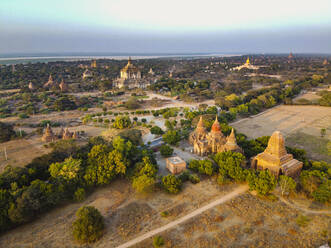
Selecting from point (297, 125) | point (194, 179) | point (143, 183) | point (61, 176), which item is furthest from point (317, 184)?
point (297, 125)

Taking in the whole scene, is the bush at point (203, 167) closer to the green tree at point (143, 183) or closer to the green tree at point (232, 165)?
the green tree at point (232, 165)

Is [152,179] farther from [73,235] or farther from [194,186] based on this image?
[73,235]

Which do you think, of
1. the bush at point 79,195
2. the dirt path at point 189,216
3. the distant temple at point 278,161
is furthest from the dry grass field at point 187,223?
the distant temple at point 278,161

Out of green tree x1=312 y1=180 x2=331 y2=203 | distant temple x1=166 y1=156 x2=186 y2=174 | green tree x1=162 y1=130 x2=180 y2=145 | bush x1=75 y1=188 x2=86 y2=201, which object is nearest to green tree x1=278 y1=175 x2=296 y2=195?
green tree x1=312 y1=180 x2=331 y2=203

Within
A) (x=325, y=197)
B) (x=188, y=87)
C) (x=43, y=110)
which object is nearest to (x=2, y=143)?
(x=43, y=110)

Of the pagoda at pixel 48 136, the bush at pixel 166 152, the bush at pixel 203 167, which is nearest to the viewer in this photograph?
the bush at pixel 203 167

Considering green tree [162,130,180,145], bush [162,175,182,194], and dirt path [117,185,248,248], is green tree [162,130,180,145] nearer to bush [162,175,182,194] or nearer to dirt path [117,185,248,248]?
bush [162,175,182,194]
